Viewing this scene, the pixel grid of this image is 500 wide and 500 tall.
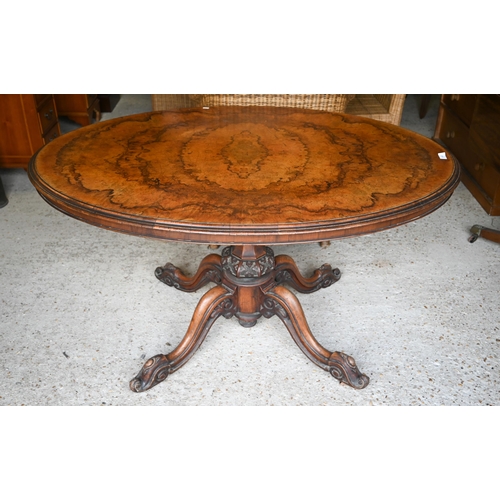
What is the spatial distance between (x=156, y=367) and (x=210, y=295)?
1.03ft

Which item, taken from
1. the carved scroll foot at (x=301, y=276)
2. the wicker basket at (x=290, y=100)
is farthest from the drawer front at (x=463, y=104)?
the carved scroll foot at (x=301, y=276)

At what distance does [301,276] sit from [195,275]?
441 millimetres

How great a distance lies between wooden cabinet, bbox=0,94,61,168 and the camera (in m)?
3.12

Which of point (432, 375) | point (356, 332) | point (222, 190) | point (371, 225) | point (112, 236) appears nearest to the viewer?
point (371, 225)

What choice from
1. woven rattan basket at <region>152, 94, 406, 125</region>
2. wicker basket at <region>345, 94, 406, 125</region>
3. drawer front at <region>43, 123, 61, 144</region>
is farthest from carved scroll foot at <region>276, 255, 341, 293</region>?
drawer front at <region>43, 123, 61, 144</region>

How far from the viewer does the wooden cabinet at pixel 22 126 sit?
→ 10.3 ft

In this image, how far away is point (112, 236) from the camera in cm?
287

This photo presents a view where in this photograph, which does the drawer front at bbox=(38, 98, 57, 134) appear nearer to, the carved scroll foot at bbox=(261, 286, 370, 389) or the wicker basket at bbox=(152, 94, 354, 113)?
the wicker basket at bbox=(152, 94, 354, 113)

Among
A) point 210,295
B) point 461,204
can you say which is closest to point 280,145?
point 210,295

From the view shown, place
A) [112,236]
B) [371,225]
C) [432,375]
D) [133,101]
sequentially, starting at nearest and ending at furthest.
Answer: [371,225] → [432,375] → [112,236] → [133,101]

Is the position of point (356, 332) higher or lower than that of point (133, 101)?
higher

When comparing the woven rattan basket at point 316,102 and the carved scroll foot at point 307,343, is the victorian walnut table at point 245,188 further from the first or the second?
the woven rattan basket at point 316,102

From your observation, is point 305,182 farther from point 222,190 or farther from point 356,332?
point 356,332

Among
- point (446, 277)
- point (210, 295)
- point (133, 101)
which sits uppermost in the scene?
point (210, 295)
